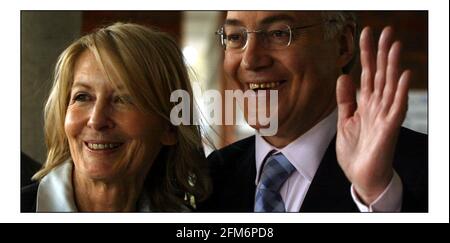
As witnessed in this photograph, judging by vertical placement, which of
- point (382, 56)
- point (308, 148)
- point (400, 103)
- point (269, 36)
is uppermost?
point (269, 36)

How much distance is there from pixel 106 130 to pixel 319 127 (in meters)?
1.11

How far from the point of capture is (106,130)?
11.3 feet

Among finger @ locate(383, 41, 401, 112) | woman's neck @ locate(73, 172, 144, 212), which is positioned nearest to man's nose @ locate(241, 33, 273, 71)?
finger @ locate(383, 41, 401, 112)

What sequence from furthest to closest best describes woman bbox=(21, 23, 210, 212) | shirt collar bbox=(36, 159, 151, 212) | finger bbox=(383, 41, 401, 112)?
shirt collar bbox=(36, 159, 151, 212) → woman bbox=(21, 23, 210, 212) → finger bbox=(383, 41, 401, 112)

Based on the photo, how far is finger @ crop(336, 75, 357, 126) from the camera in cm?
340

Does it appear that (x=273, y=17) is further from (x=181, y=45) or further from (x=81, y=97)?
(x=81, y=97)

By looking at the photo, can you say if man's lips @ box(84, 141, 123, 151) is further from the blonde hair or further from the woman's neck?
the blonde hair

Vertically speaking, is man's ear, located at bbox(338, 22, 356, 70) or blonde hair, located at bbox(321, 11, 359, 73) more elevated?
blonde hair, located at bbox(321, 11, 359, 73)

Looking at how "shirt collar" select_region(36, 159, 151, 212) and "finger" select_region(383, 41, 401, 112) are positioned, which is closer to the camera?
"finger" select_region(383, 41, 401, 112)

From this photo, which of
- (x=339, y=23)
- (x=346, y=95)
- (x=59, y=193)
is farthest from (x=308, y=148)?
(x=59, y=193)

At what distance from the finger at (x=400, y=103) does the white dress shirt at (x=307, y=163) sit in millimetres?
297

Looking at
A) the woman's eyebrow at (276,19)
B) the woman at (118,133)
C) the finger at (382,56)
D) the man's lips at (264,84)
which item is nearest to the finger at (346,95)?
the finger at (382,56)
